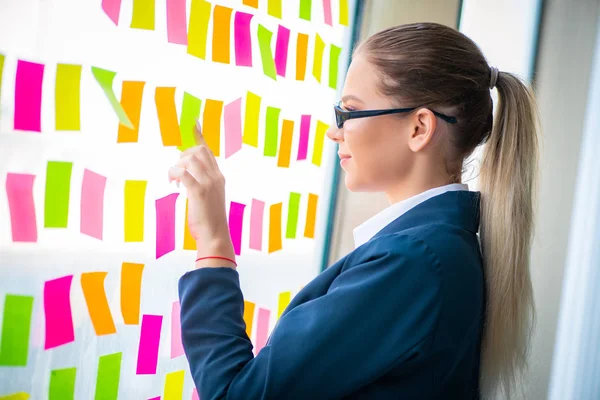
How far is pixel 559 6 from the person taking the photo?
5.95ft

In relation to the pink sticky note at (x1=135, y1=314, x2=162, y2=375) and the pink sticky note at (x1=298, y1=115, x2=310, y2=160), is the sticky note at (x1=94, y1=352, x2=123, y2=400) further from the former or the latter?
the pink sticky note at (x1=298, y1=115, x2=310, y2=160)

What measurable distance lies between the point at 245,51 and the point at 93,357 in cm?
69

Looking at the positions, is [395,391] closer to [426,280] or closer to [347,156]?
[426,280]

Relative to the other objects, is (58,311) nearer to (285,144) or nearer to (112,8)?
(112,8)

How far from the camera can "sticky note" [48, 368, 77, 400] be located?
104 centimetres

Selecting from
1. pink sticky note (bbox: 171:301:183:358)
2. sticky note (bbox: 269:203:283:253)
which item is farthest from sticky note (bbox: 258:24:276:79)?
pink sticky note (bbox: 171:301:183:358)

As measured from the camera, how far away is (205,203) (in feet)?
3.43

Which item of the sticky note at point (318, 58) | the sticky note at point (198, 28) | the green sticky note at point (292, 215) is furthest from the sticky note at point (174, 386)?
the sticky note at point (318, 58)

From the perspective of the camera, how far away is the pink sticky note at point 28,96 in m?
0.95

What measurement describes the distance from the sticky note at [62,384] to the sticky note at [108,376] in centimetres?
5

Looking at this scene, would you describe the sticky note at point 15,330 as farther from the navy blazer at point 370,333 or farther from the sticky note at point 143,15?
the sticky note at point 143,15

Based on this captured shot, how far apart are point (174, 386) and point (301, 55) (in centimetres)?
81

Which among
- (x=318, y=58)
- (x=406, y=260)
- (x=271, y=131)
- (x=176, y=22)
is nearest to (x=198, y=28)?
(x=176, y=22)

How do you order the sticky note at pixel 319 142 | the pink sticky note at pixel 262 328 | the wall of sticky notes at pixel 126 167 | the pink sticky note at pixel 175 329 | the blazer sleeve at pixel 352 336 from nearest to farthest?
the blazer sleeve at pixel 352 336 < the wall of sticky notes at pixel 126 167 < the pink sticky note at pixel 175 329 < the pink sticky note at pixel 262 328 < the sticky note at pixel 319 142
